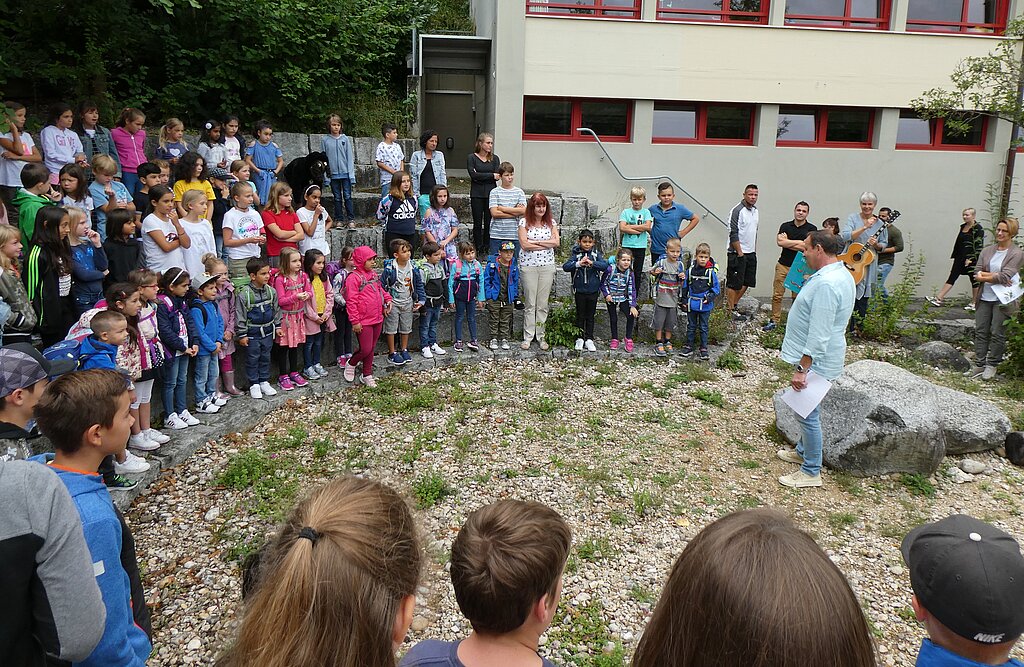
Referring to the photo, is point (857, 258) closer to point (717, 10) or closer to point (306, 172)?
point (717, 10)

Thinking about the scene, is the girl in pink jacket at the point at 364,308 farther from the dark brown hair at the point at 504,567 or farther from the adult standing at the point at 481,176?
the dark brown hair at the point at 504,567

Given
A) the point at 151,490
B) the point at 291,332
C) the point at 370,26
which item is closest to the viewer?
the point at 151,490

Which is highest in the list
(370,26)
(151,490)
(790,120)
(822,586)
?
(370,26)

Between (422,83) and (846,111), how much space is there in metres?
8.26

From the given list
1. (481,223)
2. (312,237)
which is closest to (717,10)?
(481,223)

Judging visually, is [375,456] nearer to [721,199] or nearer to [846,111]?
[721,199]

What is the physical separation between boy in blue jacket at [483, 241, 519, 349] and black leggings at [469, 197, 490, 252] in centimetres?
115

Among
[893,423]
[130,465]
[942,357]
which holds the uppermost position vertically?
[893,423]

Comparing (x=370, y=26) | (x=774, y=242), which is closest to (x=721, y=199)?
(x=774, y=242)

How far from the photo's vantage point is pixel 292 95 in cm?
1229

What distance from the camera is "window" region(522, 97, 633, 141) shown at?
497 inches

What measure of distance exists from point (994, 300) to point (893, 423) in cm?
385

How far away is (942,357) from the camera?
30.4 ft

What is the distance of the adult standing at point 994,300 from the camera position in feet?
27.5
